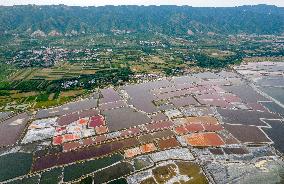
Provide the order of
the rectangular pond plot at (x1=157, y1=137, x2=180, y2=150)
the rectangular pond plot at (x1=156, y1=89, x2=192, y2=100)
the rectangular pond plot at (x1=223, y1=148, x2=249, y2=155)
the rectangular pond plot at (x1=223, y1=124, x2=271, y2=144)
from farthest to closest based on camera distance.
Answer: the rectangular pond plot at (x1=156, y1=89, x2=192, y2=100)
the rectangular pond plot at (x1=223, y1=124, x2=271, y2=144)
the rectangular pond plot at (x1=157, y1=137, x2=180, y2=150)
the rectangular pond plot at (x1=223, y1=148, x2=249, y2=155)

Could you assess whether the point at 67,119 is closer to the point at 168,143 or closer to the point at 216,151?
the point at 168,143

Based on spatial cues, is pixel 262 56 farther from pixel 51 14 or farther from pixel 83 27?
pixel 51 14

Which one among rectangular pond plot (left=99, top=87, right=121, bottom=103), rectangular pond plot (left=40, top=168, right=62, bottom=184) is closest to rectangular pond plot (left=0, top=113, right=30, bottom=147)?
rectangular pond plot (left=40, top=168, right=62, bottom=184)

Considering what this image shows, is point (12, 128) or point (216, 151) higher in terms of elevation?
point (216, 151)

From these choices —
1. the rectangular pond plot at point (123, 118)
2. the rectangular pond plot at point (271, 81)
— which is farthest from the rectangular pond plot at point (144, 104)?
the rectangular pond plot at point (271, 81)

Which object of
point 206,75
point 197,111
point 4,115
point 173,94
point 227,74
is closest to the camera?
point 4,115

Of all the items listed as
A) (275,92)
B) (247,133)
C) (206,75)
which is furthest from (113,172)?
(206,75)

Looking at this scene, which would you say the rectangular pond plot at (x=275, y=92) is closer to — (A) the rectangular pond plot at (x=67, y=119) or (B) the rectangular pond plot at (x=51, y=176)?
(A) the rectangular pond plot at (x=67, y=119)

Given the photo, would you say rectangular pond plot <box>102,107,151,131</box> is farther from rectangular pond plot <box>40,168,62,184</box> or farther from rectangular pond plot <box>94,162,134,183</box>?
rectangular pond plot <box>40,168,62,184</box>
